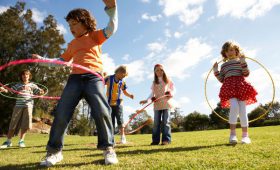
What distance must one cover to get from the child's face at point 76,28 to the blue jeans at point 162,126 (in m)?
3.96

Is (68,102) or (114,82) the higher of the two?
(114,82)

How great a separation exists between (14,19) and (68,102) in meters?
29.4

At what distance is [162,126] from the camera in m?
7.70

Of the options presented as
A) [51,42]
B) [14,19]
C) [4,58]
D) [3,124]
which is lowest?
[3,124]

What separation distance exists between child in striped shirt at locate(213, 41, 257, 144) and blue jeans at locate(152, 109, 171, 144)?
5.98 ft

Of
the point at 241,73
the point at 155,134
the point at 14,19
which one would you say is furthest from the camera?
the point at 14,19

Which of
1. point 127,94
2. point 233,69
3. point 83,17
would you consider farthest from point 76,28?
point 127,94

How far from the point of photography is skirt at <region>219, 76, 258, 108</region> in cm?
596

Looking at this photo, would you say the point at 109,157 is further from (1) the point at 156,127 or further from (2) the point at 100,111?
(1) the point at 156,127

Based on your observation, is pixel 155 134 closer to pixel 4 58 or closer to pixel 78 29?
pixel 78 29

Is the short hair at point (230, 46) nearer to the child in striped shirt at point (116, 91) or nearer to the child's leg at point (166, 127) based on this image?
the child's leg at point (166, 127)

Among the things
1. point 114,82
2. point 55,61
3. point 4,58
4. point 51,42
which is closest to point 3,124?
point 4,58

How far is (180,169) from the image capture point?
335cm

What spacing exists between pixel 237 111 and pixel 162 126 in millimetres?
2289
